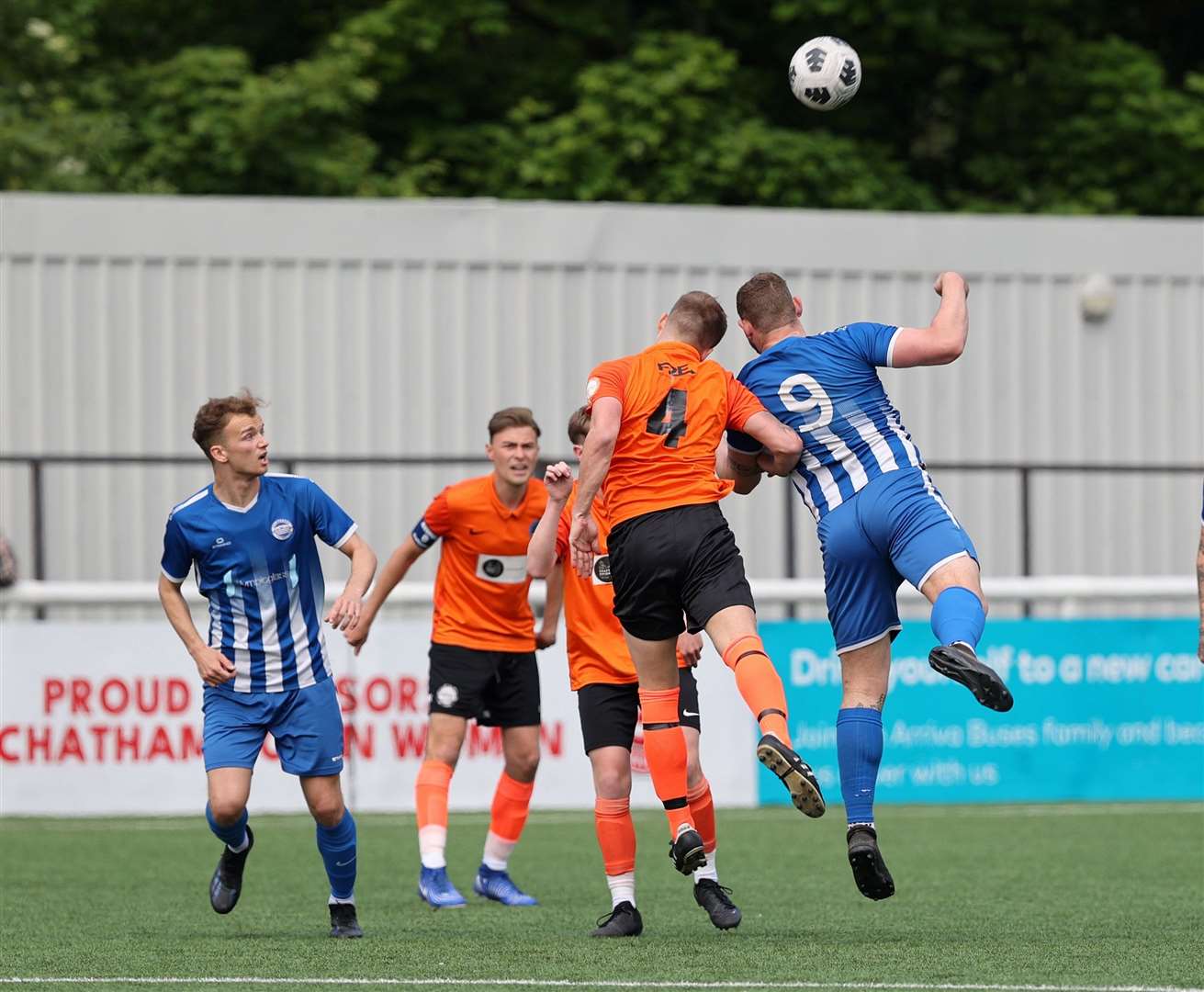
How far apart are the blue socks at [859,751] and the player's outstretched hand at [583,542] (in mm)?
1016

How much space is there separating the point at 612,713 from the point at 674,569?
99cm

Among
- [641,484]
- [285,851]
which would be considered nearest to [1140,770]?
[285,851]

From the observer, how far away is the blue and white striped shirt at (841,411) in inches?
273

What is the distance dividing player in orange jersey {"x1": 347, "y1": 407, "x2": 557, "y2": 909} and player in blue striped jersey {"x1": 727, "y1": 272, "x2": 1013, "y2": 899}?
1.87 meters

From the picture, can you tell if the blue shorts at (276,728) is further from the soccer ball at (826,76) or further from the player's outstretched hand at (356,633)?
the soccer ball at (826,76)

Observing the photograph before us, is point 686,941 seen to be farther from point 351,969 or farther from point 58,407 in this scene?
point 58,407

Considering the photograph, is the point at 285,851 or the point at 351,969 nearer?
the point at 351,969

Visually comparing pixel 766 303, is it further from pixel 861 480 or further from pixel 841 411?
pixel 861 480

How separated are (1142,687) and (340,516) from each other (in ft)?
26.1

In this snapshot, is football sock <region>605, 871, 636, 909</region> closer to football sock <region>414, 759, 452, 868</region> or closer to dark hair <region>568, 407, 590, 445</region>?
football sock <region>414, 759, 452, 868</region>

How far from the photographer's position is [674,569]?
22.2ft

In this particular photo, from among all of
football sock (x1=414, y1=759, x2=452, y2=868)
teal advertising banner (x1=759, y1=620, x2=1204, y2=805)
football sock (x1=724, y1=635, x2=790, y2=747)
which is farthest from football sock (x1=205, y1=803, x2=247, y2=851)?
teal advertising banner (x1=759, y1=620, x2=1204, y2=805)

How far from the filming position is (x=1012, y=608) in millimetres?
15297

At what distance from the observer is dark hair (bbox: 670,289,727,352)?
7.02 m
